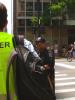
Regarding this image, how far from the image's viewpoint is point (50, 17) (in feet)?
144

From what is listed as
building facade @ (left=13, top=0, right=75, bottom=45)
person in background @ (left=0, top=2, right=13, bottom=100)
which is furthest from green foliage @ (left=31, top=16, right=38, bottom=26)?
person in background @ (left=0, top=2, right=13, bottom=100)

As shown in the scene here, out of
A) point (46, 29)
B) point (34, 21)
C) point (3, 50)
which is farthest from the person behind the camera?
point (46, 29)

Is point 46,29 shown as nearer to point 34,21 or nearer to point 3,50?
point 34,21

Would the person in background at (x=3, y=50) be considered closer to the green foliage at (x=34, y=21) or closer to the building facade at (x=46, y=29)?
the green foliage at (x=34, y=21)

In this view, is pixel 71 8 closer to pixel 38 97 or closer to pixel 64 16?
pixel 64 16

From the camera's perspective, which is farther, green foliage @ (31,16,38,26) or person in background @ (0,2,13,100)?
green foliage @ (31,16,38,26)

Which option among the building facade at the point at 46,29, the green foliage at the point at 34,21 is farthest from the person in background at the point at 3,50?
the building facade at the point at 46,29

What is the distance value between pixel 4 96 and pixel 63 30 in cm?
4400

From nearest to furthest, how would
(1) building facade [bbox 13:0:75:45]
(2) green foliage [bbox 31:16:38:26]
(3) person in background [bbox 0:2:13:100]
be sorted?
(3) person in background [bbox 0:2:13:100] → (2) green foliage [bbox 31:16:38:26] → (1) building facade [bbox 13:0:75:45]

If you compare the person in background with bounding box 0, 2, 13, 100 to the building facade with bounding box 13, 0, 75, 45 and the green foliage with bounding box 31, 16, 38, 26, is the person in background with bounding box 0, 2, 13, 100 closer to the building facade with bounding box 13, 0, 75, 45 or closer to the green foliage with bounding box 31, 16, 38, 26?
the green foliage with bounding box 31, 16, 38, 26

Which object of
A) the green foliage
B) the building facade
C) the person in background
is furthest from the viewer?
the building facade

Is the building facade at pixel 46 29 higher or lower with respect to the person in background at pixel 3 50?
lower

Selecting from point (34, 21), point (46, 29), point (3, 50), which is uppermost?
point (3, 50)

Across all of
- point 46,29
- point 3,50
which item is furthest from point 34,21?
point 3,50
